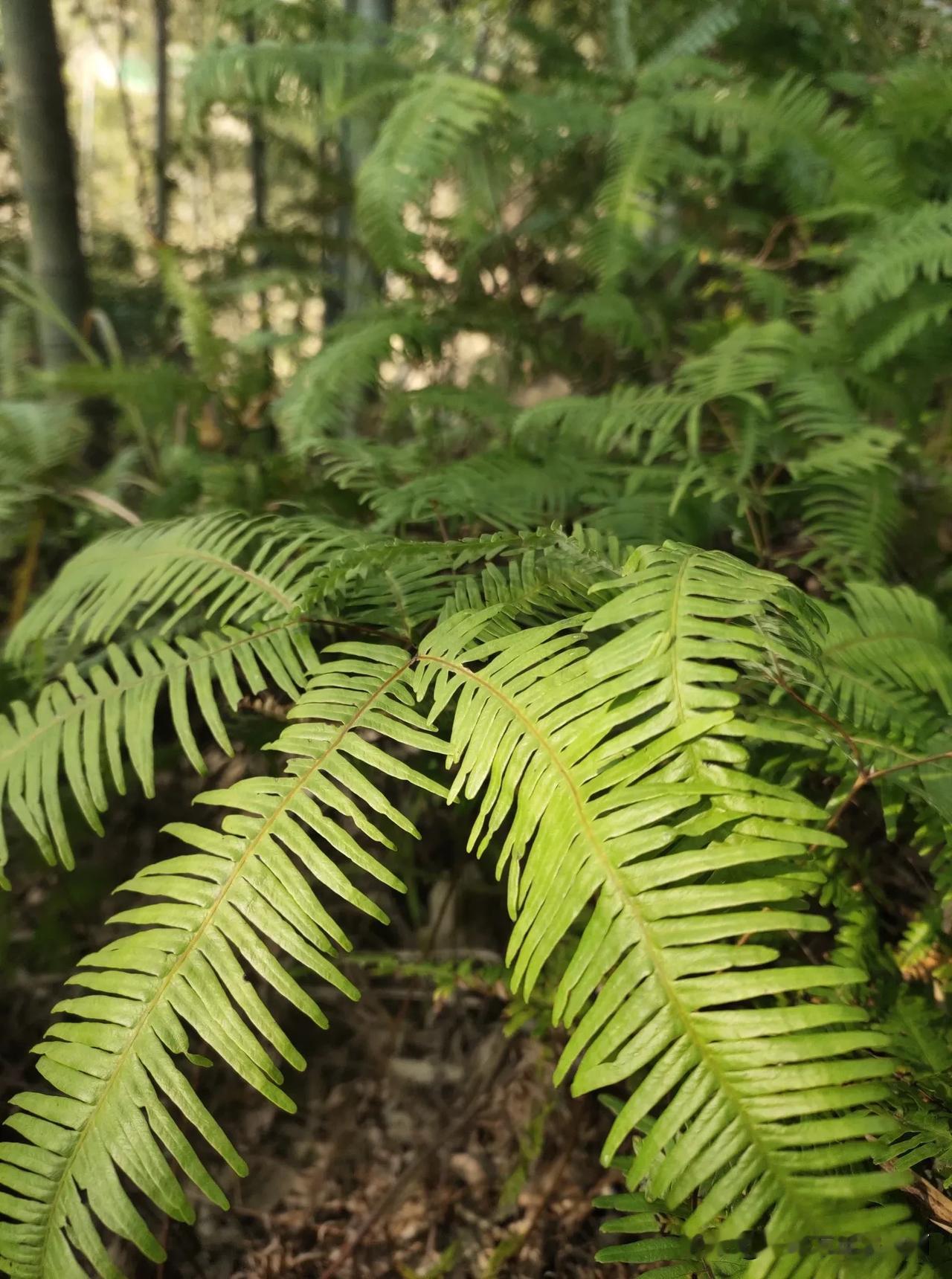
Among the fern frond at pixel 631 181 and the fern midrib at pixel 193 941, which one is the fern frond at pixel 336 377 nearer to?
the fern frond at pixel 631 181

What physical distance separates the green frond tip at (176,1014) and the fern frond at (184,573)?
32 centimetres

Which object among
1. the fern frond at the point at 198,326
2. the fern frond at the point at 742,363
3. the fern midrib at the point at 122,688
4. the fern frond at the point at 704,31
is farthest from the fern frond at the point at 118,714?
the fern frond at the point at 704,31

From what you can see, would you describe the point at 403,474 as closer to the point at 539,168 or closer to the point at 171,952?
the point at 171,952

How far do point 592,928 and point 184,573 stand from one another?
858mm

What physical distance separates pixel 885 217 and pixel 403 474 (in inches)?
54.7

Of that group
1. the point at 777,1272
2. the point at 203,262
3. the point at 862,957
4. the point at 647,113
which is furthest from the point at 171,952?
the point at 203,262

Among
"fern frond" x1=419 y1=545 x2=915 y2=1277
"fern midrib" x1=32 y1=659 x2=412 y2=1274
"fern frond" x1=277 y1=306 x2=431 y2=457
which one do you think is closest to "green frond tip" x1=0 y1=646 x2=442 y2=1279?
"fern midrib" x1=32 y1=659 x2=412 y2=1274

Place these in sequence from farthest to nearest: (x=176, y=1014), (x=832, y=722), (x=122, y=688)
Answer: (x=122, y=688), (x=832, y=722), (x=176, y=1014)

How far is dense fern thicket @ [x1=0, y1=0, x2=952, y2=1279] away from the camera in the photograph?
0.62 meters

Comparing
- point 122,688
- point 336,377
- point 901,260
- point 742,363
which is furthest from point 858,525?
point 122,688

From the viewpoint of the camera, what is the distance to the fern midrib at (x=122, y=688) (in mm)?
1002

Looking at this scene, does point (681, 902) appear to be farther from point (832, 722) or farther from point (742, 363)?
point (742, 363)

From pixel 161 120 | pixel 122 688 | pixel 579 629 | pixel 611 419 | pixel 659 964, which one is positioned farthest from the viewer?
pixel 161 120

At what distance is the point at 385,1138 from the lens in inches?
57.5
